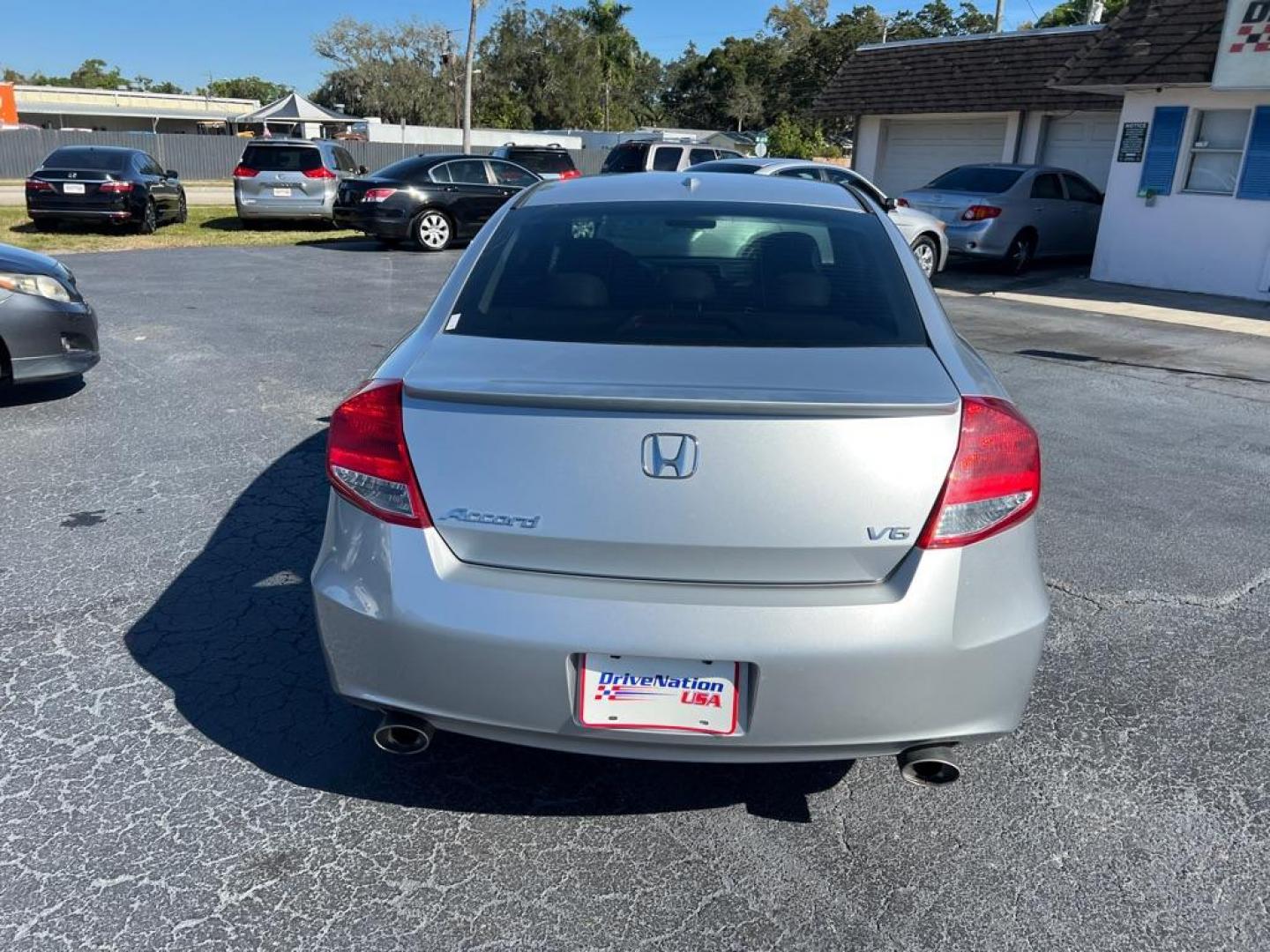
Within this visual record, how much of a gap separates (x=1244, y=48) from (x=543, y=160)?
12.1 metres

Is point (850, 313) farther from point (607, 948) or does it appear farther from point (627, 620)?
point (607, 948)

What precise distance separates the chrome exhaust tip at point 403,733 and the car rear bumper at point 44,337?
4618 mm

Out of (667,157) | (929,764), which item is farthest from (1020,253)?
(929,764)

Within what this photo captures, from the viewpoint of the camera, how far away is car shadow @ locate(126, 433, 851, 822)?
9.02 feet

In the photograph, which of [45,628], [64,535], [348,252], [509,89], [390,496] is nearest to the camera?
[390,496]

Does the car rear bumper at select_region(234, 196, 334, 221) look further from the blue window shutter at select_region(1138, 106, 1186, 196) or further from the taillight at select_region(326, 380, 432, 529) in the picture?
the taillight at select_region(326, 380, 432, 529)

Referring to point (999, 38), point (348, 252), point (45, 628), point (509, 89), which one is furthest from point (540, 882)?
point (509, 89)

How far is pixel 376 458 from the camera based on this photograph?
2.35 metres

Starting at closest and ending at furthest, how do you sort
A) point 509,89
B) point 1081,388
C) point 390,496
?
1. point 390,496
2. point 1081,388
3. point 509,89

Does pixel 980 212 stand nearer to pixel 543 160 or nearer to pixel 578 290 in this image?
pixel 543 160

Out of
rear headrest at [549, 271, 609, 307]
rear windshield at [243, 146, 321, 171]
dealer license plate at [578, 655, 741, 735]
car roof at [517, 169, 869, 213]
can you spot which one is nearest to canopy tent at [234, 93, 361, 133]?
rear windshield at [243, 146, 321, 171]

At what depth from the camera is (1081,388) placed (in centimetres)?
783

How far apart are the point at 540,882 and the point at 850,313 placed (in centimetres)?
169

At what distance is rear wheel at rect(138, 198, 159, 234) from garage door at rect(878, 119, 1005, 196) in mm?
13802
